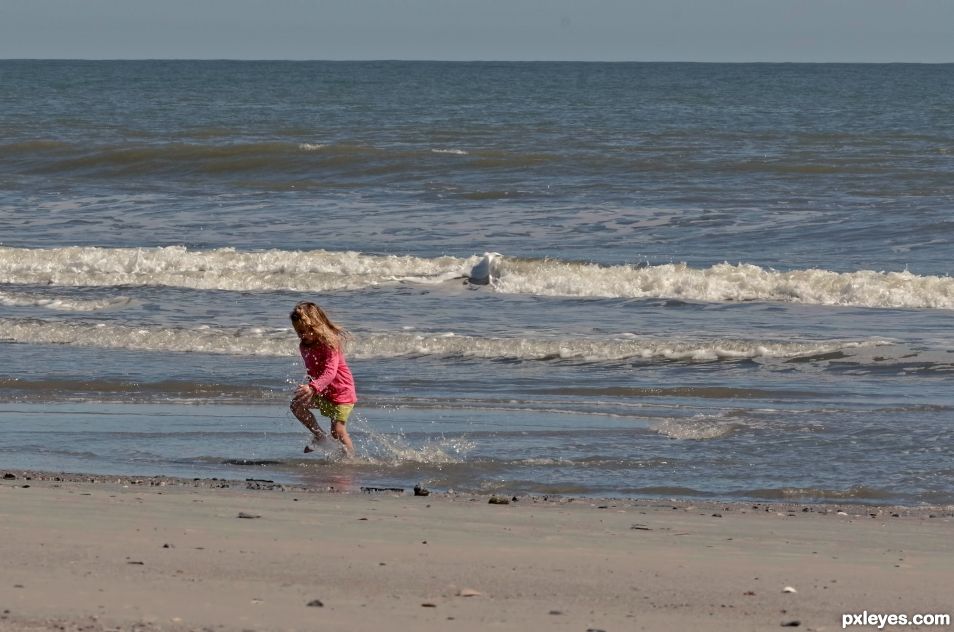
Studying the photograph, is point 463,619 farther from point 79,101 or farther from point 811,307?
point 79,101

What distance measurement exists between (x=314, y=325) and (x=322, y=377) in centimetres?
30

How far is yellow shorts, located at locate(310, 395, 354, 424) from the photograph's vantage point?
26.0 feet

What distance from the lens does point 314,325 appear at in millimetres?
7980

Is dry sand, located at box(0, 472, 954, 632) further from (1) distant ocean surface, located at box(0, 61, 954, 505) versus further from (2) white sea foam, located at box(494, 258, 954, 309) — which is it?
(2) white sea foam, located at box(494, 258, 954, 309)

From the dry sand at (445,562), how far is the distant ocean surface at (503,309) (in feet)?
2.70

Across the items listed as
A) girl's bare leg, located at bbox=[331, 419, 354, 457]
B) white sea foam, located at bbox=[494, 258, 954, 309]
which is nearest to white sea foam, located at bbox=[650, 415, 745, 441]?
girl's bare leg, located at bbox=[331, 419, 354, 457]

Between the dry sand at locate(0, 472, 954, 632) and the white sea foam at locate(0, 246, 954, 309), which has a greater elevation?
the white sea foam at locate(0, 246, 954, 309)

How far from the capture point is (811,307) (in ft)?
45.9

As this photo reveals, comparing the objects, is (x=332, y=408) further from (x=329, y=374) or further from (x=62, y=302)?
(x=62, y=302)

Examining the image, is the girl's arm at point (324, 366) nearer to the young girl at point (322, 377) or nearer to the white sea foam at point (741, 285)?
the young girl at point (322, 377)

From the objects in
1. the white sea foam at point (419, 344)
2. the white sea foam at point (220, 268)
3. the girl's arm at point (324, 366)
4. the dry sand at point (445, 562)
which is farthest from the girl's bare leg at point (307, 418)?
the white sea foam at point (220, 268)

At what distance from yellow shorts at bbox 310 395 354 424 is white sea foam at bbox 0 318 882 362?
3.30 m

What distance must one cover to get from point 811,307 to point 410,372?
16.7 feet

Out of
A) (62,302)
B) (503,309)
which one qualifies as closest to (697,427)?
(503,309)
